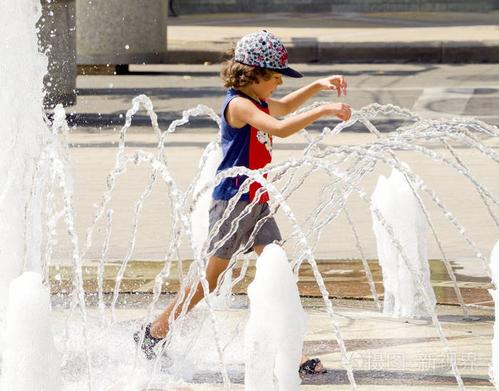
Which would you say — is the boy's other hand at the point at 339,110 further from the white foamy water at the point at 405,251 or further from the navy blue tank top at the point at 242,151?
the white foamy water at the point at 405,251

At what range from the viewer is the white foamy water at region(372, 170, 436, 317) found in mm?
7648

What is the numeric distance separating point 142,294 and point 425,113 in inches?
356

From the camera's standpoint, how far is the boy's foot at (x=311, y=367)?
645 centimetres

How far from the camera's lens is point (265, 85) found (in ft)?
22.1

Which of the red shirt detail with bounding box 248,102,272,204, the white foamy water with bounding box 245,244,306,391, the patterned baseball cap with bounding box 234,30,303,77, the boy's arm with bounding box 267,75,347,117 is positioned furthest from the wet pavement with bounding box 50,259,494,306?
the white foamy water with bounding box 245,244,306,391

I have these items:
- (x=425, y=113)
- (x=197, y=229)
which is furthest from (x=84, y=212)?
(x=425, y=113)

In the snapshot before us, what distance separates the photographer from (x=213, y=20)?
2944 cm

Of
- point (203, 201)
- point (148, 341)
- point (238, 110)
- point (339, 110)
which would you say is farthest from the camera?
point (203, 201)

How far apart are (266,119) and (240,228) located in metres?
0.48

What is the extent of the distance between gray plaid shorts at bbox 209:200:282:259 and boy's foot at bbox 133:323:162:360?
423 millimetres

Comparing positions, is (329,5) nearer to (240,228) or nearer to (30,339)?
(240,228)

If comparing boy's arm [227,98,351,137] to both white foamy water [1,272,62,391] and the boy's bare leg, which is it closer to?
the boy's bare leg

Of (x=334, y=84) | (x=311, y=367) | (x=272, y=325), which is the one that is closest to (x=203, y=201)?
(x=334, y=84)

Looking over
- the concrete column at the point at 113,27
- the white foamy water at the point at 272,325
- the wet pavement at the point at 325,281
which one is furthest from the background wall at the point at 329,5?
the white foamy water at the point at 272,325
